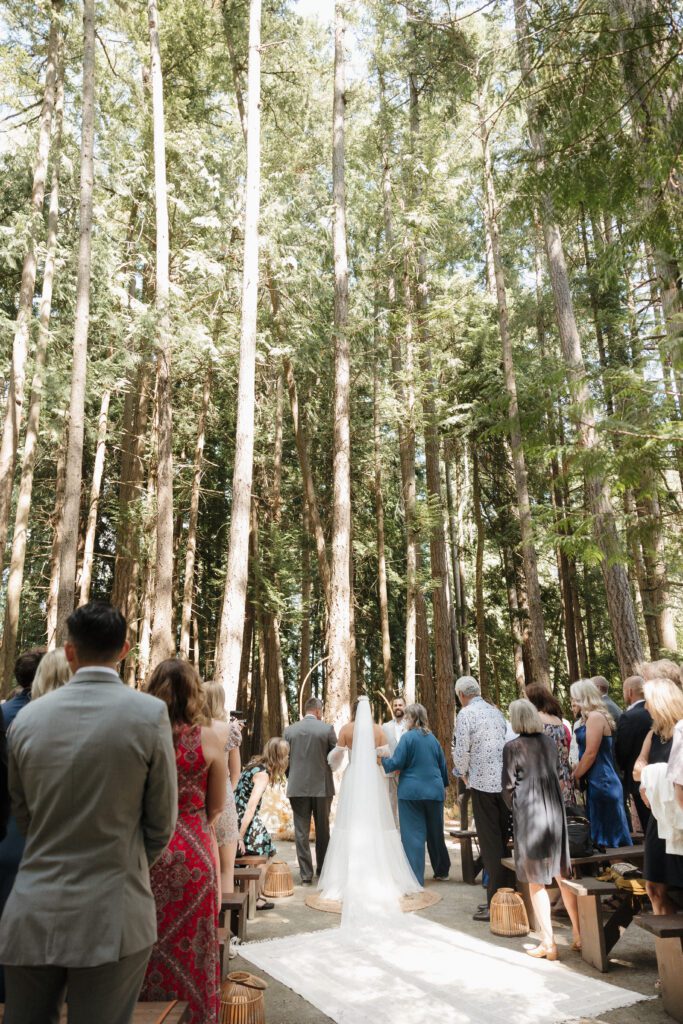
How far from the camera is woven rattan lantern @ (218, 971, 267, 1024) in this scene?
357 centimetres

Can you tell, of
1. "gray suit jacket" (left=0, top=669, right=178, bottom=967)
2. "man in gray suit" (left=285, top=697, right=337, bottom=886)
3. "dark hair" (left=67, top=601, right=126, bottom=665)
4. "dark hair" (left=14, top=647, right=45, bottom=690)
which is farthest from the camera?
"man in gray suit" (left=285, top=697, right=337, bottom=886)

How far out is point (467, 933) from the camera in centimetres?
557

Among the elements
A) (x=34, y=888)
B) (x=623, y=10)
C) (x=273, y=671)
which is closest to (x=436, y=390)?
(x=273, y=671)

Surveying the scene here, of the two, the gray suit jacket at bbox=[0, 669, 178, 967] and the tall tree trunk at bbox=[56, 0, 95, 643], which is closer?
the gray suit jacket at bbox=[0, 669, 178, 967]

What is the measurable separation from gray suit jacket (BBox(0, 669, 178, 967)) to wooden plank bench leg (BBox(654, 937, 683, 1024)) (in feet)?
11.3

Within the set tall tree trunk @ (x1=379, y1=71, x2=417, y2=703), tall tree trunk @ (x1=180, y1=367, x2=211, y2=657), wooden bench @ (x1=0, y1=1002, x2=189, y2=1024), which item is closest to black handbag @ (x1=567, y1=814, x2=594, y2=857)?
wooden bench @ (x1=0, y1=1002, x2=189, y2=1024)

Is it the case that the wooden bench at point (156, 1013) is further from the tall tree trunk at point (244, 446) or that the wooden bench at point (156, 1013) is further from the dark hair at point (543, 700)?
the tall tree trunk at point (244, 446)

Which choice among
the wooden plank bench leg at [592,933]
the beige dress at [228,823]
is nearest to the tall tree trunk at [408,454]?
the wooden plank bench leg at [592,933]

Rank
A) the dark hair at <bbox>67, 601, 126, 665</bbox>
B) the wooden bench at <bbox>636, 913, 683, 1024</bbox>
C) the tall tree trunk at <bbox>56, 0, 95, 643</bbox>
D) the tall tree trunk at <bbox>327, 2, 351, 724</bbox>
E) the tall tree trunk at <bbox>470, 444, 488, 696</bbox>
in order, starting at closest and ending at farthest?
the dark hair at <bbox>67, 601, 126, 665</bbox>, the wooden bench at <bbox>636, 913, 683, 1024</bbox>, the tall tree trunk at <bbox>56, 0, 95, 643</bbox>, the tall tree trunk at <bbox>327, 2, 351, 724</bbox>, the tall tree trunk at <bbox>470, 444, 488, 696</bbox>

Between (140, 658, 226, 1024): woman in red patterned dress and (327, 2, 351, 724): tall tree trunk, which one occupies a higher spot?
(327, 2, 351, 724): tall tree trunk

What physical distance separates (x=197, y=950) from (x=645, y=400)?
4.44m

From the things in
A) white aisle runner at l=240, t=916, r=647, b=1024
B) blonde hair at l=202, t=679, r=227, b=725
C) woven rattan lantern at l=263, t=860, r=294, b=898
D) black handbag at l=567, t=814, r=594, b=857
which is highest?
blonde hair at l=202, t=679, r=227, b=725

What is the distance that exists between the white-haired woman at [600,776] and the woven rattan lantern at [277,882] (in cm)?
317

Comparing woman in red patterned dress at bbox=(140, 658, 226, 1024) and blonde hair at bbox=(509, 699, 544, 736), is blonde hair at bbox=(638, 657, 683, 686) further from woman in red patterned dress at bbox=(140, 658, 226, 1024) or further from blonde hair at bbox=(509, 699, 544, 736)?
woman in red patterned dress at bbox=(140, 658, 226, 1024)
